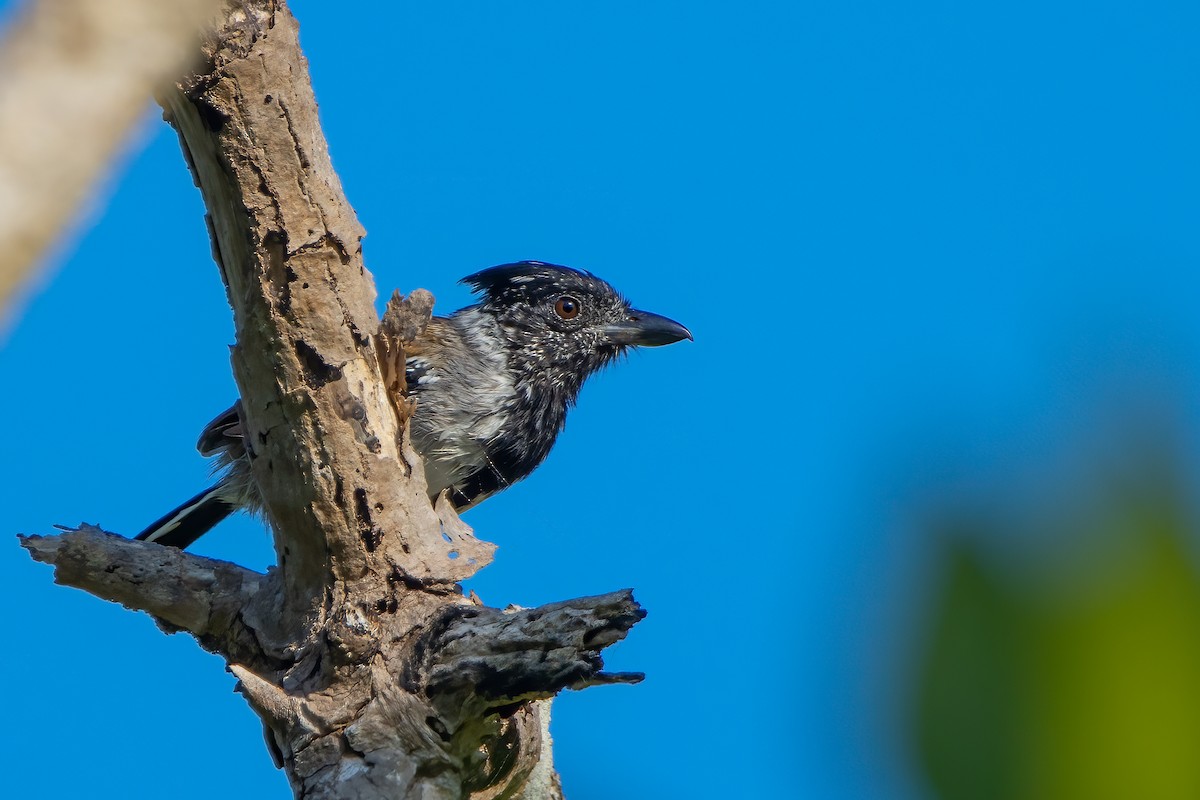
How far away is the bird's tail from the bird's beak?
7.29ft

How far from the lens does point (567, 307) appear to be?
22.4 feet

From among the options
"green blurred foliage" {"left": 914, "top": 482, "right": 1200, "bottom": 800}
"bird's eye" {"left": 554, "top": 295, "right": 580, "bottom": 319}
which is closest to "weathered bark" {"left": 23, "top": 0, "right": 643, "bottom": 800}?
"green blurred foliage" {"left": 914, "top": 482, "right": 1200, "bottom": 800}

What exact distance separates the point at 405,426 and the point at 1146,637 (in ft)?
10.7

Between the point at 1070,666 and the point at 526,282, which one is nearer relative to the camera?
the point at 1070,666

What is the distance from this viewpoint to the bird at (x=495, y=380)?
5805mm

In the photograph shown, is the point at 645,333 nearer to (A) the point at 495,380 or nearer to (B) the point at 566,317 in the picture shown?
(B) the point at 566,317

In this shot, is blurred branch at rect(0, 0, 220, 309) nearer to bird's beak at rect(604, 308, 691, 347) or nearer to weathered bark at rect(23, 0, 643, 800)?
weathered bark at rect(23, 0, 643, 800)

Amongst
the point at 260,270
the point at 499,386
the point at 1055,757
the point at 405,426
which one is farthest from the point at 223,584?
the point at 1055,757

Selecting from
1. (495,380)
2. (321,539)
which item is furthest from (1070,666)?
(495,380)

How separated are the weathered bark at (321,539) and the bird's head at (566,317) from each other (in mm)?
2460

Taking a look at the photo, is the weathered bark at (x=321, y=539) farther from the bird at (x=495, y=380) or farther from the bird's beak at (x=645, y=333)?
the bird's beak at (x=645, y=333)

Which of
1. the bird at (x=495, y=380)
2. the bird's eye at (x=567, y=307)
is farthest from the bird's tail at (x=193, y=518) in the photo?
the bird's eye at (x=567, y=307)

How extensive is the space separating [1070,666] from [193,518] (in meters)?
5.27

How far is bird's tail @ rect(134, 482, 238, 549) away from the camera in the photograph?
5.81 meters
